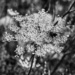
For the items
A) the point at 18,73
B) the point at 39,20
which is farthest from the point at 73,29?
the point at 18,73

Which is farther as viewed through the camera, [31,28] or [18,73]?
[18,73]

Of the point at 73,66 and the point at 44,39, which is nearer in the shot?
the point at 44,39

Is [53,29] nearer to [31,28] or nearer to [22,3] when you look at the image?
[31,28]

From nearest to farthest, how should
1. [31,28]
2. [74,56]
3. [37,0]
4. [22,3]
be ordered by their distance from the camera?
[31,28]
[74,56]
[22,3]
[37,0]

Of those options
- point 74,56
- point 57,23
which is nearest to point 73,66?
point 74,56

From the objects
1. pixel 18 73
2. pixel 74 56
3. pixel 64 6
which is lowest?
pixel 18 73

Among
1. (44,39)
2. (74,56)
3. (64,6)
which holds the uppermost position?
(64,6)

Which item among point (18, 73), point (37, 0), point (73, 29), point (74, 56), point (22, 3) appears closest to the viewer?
point (73, 29)

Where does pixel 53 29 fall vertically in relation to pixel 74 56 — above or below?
above

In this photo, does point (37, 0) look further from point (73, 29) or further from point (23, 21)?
point (23, 21)
